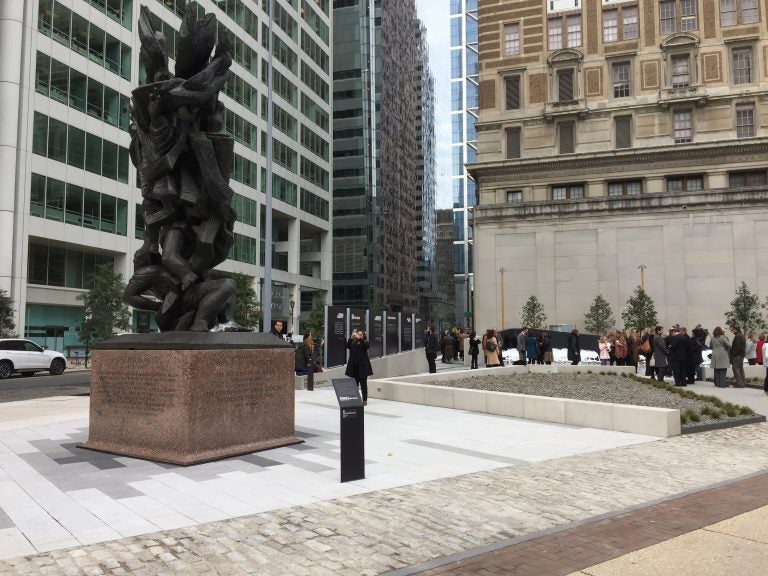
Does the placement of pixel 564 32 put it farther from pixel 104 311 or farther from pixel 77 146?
pixel 104 311

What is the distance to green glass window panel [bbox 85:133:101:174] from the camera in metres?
40.9

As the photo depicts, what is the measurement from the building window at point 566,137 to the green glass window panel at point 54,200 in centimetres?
3798

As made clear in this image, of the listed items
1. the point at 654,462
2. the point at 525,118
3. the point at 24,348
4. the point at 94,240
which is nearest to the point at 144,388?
the point at 654,462

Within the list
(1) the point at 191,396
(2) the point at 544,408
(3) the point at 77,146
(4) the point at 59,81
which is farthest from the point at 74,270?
→ (1) the point at 191,396

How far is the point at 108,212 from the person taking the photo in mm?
42625

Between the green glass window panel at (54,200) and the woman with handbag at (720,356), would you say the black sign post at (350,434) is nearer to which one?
the woman with handbag at (720,356)

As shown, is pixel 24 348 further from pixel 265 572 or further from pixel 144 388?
pixel 265 572

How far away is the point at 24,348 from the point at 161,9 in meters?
30.0

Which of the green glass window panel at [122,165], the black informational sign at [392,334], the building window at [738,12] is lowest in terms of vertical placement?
the black informational sign at [392,334]

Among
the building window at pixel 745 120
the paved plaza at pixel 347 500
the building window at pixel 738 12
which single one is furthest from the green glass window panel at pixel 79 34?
the building window at pixel 745 120

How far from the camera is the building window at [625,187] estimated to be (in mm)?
51594

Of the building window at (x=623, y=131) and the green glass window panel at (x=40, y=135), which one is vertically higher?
the building window at (x=623, y=131)

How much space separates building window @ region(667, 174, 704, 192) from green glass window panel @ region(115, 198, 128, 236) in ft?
133

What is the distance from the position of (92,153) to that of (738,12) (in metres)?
49.6
